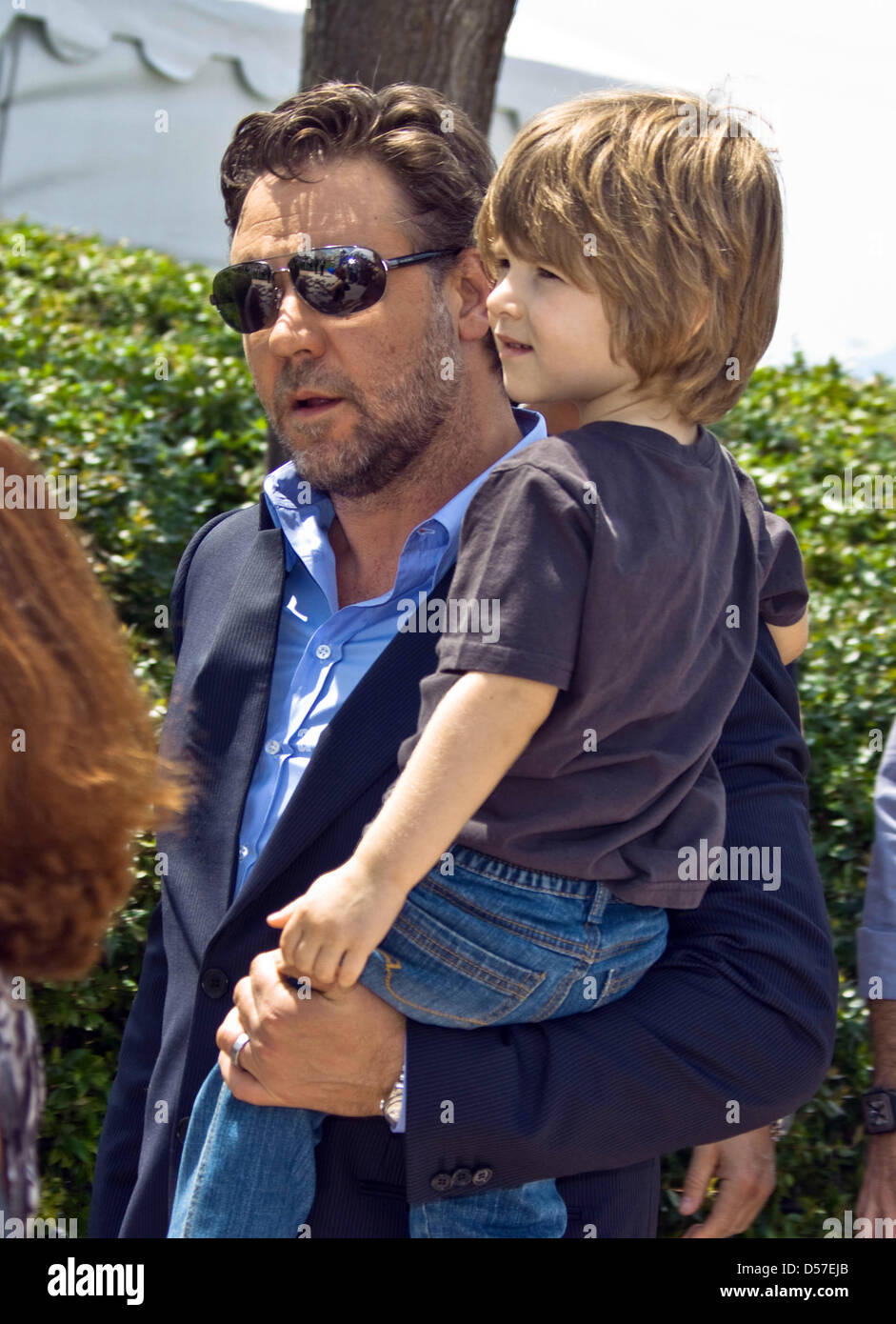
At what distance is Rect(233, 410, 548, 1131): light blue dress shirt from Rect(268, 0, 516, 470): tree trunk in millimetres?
1536

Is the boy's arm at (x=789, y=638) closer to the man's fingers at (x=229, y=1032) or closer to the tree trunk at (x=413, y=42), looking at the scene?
the man's fingers at (x=229, y=1032)

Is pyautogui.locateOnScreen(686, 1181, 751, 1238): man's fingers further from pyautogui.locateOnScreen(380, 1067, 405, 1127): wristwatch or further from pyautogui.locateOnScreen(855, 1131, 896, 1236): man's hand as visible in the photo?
pyautogui.locateOnScreen(380, 1067, 405, 1127): wristwatch

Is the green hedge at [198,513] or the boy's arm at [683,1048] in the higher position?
the green hedge at [198,513]

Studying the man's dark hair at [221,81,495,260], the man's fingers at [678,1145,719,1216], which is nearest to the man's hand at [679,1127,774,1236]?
the man's fingers at [678,1145,719,1216]

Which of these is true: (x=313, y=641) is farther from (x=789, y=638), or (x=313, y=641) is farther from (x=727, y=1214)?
(x=727, y=1214)

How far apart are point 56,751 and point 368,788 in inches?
24.3

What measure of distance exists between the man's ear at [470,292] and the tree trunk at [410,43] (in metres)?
1.38

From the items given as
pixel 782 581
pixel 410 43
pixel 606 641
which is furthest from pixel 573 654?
pixel 410 43

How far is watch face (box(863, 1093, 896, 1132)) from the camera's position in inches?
95.3

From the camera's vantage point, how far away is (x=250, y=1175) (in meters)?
1.93

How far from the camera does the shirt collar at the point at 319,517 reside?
7.63 ft

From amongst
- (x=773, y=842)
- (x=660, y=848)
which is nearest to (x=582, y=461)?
(x=660, y=848)

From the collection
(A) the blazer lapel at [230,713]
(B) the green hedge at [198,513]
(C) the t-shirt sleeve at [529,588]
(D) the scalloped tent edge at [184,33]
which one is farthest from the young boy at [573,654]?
(D) the scalloped tent edge at [184,33]
